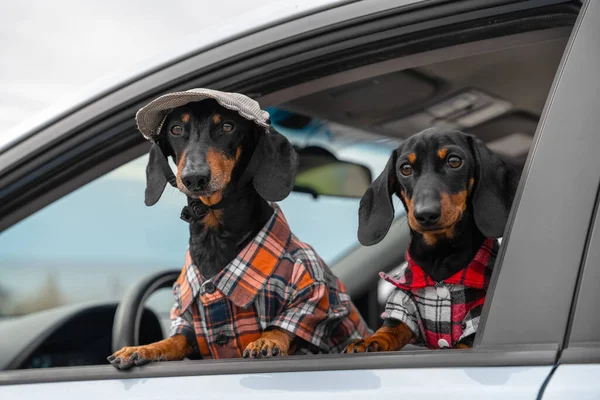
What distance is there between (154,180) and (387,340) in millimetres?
812

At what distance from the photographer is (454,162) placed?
1.81 meters

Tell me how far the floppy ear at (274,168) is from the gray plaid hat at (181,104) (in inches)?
5.4

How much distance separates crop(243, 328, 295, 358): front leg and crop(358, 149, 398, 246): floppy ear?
1.05 feet

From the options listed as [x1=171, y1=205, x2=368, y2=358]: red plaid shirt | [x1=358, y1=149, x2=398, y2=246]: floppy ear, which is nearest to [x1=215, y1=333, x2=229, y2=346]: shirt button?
[x1=171, y1=205, x2=368, y2=358]: red plaid shirt

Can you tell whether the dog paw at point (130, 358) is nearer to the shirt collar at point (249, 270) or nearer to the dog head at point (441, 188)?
the shirt collar at point (249, 270)

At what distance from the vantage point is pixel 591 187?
1177 millimetres

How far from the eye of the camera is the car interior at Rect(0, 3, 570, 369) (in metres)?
2.55

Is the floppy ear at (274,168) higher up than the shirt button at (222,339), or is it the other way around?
the floppy ear at (274,168)

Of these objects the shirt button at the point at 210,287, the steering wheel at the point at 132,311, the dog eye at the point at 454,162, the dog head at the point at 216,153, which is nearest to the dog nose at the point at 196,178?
the dog head at the point at 216,153

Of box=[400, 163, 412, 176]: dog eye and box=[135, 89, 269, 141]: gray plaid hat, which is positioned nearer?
box=[135, 89, 269, 141]: gray plaid hat

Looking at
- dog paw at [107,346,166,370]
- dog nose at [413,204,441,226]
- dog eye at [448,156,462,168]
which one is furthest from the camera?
Answer: dog eye at [448,156,462,168]

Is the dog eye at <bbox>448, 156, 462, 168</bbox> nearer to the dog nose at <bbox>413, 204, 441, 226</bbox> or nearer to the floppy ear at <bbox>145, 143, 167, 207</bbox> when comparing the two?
the dog nose at <bbox>413, 204, 441, 226</bbox>

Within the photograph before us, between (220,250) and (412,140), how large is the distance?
0.65 metres

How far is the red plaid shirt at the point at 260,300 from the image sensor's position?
198 centimetres
